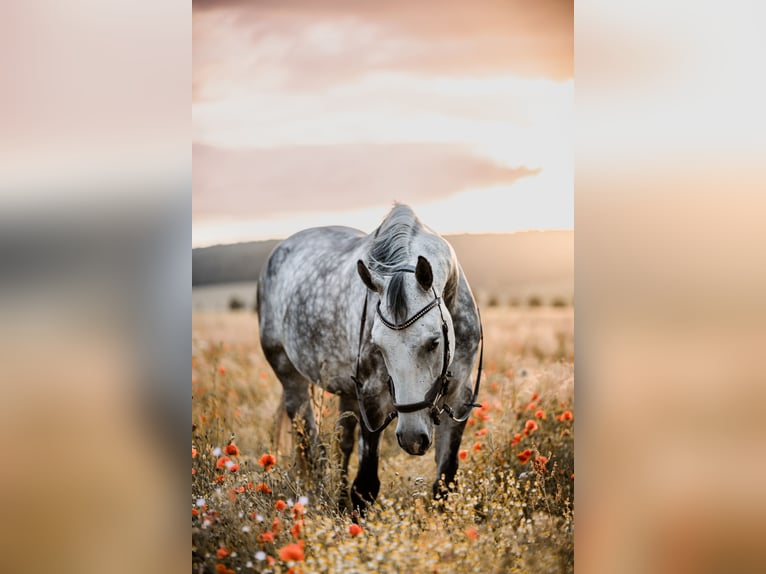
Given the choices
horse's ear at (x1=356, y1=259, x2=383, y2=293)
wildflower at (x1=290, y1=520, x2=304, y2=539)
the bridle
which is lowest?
wildflower at (x1=290, y1=520, x2=304, y2=539)

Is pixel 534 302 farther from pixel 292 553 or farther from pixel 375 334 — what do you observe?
pixel 292 553

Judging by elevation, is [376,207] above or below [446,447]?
above

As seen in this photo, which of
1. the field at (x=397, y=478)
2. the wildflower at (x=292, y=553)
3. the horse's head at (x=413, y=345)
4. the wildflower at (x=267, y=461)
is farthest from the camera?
the wildflower at (x=267, y=461)

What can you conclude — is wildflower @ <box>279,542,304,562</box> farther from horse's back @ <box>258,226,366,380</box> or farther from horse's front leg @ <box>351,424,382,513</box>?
horse's back @ <box>258,226,366,380</box>

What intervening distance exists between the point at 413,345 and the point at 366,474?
73 centimetres

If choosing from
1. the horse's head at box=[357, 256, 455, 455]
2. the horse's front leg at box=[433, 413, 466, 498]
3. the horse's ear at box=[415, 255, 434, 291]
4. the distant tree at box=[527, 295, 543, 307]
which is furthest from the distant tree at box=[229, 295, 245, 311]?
the distant tree at box=[527, 295, 543, 307]

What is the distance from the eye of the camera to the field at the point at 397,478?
269cm

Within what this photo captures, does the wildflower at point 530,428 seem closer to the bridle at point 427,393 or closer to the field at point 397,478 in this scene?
the field at point 397,478

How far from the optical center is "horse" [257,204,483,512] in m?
2.39

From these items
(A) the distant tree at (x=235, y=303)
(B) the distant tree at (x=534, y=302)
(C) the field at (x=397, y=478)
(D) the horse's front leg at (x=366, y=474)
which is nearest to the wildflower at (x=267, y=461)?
(C) the field at (x=397, y=478)

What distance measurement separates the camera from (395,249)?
2.57m

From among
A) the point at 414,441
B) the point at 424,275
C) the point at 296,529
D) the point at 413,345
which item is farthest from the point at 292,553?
the point at 424,275
